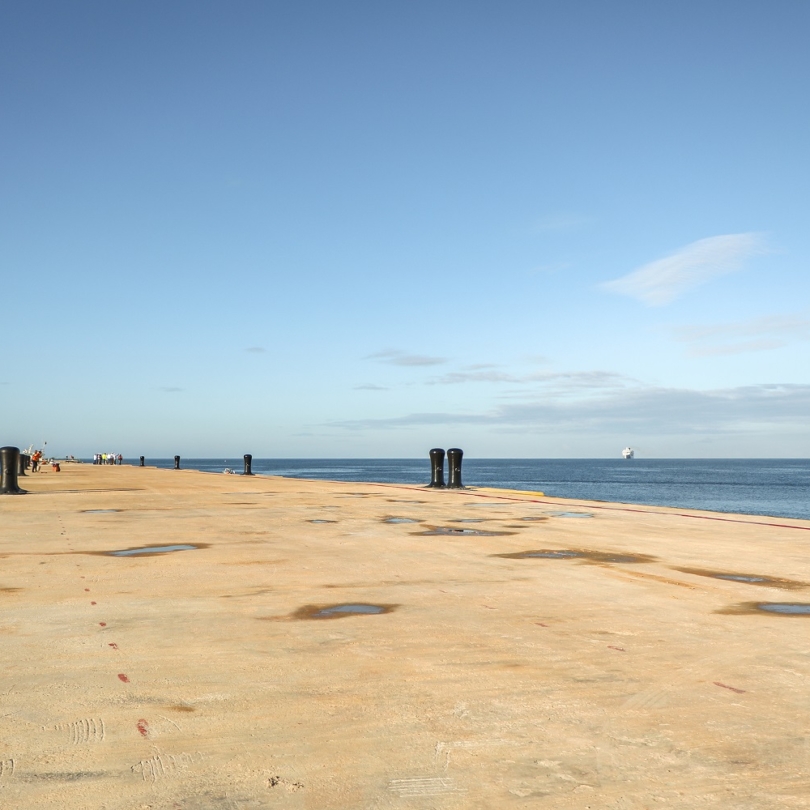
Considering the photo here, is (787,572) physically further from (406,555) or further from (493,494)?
(493,494)

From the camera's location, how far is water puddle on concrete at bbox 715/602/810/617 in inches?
226

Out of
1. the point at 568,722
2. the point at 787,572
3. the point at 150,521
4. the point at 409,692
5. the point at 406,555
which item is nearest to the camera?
the point at 568,722

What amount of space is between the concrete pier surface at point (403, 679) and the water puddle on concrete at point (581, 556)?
0.24 feet

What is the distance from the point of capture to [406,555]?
876 centimetres

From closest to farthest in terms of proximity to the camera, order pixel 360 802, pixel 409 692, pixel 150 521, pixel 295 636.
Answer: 1. pixel 360 802
2. pixel 409 692
3. pixel 295 636
4. pixel 150 521

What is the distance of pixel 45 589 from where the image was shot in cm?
664

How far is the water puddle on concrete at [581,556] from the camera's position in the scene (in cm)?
851

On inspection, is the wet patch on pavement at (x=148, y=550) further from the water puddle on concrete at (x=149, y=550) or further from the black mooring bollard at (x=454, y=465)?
the black mooring bollard at (x=454, y=465)

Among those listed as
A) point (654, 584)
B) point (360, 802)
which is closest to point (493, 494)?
point (654, 584)

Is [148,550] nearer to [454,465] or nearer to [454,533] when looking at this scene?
[454,533]

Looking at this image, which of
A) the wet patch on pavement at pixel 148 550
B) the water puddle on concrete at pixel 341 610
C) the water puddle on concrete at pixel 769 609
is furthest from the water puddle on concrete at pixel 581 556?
the wet patch on pavement at pixel 148 550

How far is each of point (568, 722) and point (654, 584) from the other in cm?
376

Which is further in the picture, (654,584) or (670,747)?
(654,584)

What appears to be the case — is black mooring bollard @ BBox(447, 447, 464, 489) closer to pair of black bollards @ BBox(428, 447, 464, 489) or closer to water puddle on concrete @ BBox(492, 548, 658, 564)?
pair of black bollards @ BBox(428, 447, 464, 489)
